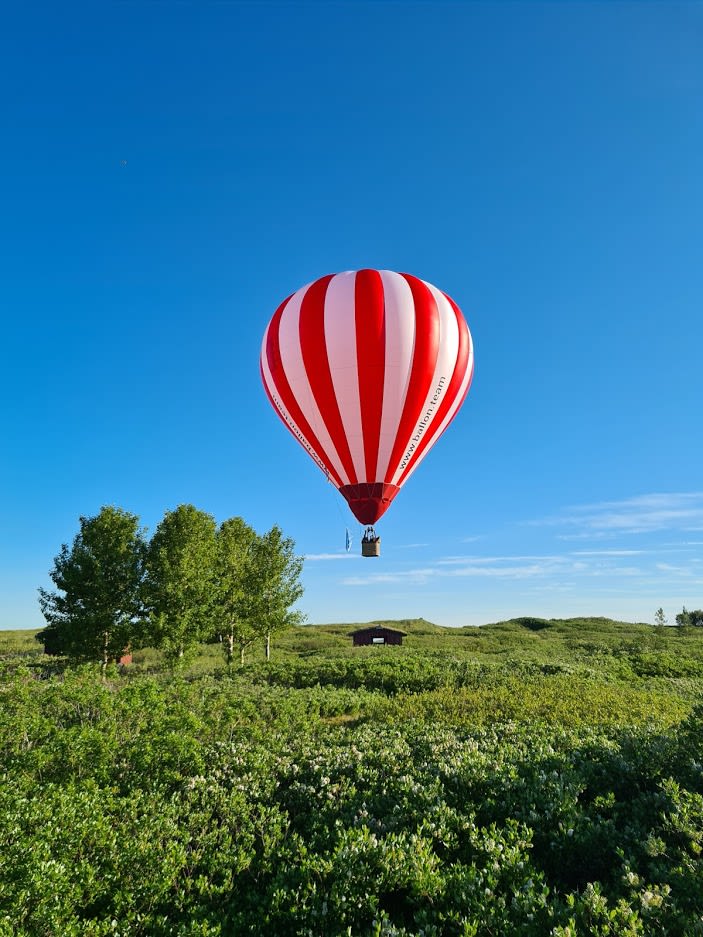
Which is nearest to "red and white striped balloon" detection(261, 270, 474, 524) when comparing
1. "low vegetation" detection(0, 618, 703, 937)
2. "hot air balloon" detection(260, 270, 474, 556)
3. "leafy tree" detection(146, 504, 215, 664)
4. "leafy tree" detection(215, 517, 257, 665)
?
"hot air balloon" detection(260, 270, 474, 556)

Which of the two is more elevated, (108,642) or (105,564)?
(105,564)

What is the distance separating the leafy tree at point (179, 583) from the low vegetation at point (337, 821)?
49.3 ft

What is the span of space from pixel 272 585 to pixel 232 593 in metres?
3.65

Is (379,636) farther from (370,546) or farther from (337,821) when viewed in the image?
(337,821)

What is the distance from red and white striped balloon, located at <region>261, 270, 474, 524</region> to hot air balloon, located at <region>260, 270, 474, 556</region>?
37 millimetres

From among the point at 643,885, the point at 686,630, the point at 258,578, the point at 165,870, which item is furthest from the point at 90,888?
the point at 686,630

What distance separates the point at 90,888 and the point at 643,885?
6.48m

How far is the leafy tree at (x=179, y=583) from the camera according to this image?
2835 cm

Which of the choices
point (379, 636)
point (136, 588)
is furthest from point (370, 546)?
point (379, 636)

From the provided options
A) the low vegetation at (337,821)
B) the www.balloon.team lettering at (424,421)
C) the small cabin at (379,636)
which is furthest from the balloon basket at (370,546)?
the small cabin at (379,636)

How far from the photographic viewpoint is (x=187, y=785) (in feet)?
29.2

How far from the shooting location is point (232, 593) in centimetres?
3425

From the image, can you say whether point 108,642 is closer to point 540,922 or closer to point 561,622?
point 540,922

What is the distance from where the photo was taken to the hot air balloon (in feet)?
60.1
